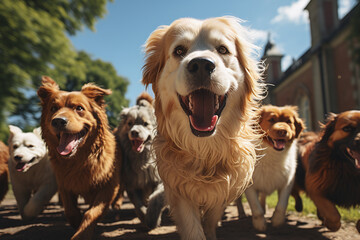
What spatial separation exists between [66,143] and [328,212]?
306cm

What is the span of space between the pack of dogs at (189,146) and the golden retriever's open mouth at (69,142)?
1cm

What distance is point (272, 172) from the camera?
356cm

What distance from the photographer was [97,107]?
3178mm

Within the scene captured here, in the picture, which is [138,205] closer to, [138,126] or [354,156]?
[138,126]

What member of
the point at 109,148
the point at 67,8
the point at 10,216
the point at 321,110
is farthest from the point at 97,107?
the point at 321,110

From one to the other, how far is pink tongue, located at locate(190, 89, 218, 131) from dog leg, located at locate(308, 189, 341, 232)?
1966mm

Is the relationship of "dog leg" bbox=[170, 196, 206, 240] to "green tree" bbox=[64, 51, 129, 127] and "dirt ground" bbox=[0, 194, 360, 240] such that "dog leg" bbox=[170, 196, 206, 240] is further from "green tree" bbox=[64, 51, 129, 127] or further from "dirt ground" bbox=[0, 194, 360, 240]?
"green tree" bbox=[64, 51, 129, 127]

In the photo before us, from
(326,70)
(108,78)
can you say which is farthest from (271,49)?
(108,78)

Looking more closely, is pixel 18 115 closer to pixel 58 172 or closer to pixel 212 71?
pixel 58 172

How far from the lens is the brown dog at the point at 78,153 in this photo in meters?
2.80

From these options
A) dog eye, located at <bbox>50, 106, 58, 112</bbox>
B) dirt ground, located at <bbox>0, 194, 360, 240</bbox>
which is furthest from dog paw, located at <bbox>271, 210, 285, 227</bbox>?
dog eye, located at <bbox>50, 106, 58, 112</bbox>

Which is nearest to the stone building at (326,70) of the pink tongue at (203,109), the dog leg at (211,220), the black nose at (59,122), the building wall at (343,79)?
the building wall at (343,79)

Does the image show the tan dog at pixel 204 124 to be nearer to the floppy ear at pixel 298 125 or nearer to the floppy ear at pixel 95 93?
the floppy ear at pixel 95 93

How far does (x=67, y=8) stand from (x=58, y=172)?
25.8 feet
